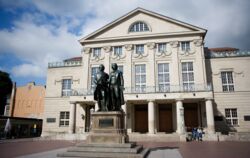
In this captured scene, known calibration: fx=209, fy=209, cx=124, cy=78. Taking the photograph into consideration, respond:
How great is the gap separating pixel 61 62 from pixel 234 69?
24.9 m

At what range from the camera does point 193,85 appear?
2584 centimetres

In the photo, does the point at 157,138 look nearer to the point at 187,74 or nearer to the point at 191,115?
the point at 191,115

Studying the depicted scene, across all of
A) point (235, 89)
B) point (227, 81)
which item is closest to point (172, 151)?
point (235, 89)

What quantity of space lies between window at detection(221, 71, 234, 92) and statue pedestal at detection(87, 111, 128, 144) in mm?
21021

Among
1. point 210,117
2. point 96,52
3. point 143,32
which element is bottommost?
point 210,117

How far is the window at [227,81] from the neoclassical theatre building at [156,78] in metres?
0.11

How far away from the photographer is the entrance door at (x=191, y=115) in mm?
26638

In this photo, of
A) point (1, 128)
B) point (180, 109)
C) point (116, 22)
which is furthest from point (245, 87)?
point (1, 128)

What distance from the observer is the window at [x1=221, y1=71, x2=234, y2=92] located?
26.9 m

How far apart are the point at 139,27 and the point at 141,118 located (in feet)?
42.7

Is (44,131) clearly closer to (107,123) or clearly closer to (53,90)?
(53,90)

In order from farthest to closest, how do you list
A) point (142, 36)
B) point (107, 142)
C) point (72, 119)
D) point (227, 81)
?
point (142, 36) < point (227, 81) < point (72, 119) < point (107, 142)

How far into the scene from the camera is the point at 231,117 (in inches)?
1016

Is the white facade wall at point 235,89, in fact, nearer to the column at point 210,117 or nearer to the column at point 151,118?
the column at point 210,117
